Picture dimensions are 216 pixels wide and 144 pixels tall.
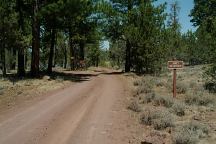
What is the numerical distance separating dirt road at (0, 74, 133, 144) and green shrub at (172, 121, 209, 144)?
163 cm

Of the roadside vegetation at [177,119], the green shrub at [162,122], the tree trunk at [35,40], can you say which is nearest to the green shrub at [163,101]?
the roadside vegetation at [177,119]

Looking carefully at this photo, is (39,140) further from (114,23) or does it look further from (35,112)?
(114,23)

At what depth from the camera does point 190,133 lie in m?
12.3

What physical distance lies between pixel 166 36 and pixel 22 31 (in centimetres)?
1571

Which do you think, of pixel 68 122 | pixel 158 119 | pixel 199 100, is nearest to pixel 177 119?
pixel 158 119

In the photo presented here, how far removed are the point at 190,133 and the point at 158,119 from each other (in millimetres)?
2599

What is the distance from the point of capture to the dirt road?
12.4 m

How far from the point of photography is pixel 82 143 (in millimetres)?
11750

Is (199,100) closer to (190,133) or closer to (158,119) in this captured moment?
(158,119)

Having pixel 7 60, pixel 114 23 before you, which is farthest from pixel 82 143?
pixel 7 60

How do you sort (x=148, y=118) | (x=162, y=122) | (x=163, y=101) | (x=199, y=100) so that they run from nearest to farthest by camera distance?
(x=162, y=122) → (x=148, y=118) → (x=163, y=101) → (x=199, y=100)

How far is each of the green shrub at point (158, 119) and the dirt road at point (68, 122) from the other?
3.02 ft

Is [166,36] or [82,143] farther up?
[166,36]

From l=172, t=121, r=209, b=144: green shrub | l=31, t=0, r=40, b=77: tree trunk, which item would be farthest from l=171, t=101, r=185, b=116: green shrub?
l=31, t=0, r=40, b=77: tree trunk
